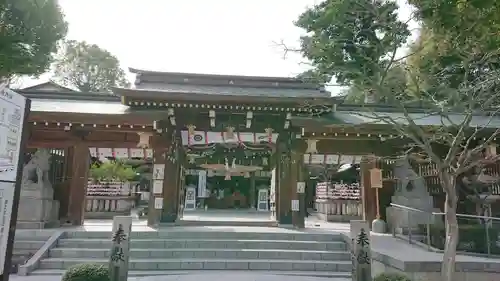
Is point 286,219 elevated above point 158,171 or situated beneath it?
situated beneath

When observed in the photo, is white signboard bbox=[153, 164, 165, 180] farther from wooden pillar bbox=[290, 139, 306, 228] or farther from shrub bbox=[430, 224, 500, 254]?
shrub bbox=[430, 224, 500, 254]

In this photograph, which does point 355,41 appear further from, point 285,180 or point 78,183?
point 78,183

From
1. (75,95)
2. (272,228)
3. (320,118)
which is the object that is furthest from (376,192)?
(75,95)

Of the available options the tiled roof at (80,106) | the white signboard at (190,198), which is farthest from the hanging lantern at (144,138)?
the white signboard at (190,198)

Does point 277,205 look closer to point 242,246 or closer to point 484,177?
point 242,246

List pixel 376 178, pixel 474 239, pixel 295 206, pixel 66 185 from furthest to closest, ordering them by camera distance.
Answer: pixel 376 178
pixel 66 185
pixel 295 206
pixel 474 239

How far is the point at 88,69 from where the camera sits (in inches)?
1395

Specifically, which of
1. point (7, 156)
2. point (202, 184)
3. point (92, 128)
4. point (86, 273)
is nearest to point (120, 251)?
point (86, 273)

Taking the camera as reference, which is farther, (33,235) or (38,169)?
(38,169)

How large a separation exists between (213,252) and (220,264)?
0.53 m

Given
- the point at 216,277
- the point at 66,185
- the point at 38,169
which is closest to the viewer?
the point at 216,277

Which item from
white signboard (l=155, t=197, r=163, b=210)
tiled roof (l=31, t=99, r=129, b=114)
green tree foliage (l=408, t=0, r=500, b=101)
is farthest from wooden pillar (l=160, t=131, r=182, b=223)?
green tree foliage (l=408, t=0, r=500, b=101)

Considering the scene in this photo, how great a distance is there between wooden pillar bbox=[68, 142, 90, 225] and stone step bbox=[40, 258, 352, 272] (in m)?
3.49

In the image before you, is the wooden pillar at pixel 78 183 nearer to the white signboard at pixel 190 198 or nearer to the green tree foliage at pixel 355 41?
the green tree foliage at pixel 355 41
